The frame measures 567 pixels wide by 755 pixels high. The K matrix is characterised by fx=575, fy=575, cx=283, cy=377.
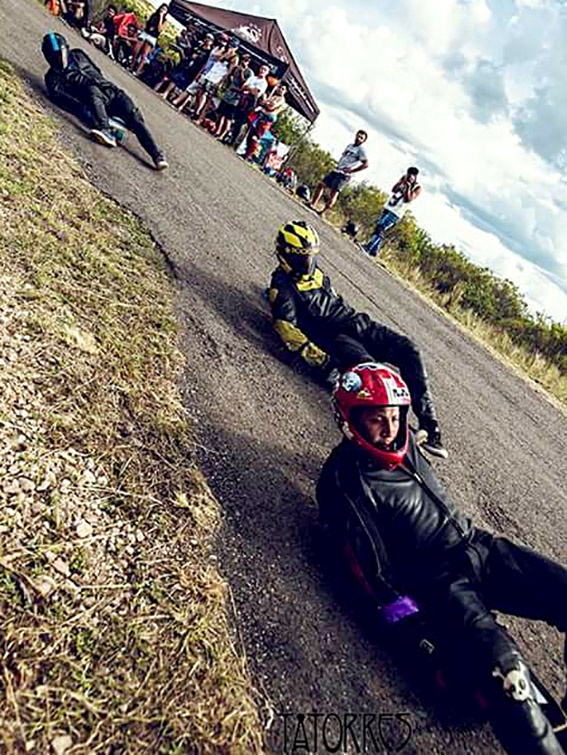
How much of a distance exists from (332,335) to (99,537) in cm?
353

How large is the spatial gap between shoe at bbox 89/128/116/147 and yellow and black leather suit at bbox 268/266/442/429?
3.71 metres

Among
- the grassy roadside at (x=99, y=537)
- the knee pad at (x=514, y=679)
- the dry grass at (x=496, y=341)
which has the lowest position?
the grassy roadside at (x=99, y=537)

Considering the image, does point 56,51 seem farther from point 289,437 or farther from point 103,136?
point 289,437

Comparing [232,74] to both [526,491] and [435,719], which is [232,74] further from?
[435,719]

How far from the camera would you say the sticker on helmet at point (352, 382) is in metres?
3.59

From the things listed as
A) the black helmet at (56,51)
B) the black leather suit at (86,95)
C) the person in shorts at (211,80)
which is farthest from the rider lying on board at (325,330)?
the person in shorts at (211,80)

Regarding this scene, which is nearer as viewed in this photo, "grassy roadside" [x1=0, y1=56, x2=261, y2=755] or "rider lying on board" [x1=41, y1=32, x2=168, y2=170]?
"grassy roadside" [x1=0, y1=56, x2=261, y2=755]

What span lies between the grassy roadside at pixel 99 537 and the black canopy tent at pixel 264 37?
14983mm

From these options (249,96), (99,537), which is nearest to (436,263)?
(249,96)

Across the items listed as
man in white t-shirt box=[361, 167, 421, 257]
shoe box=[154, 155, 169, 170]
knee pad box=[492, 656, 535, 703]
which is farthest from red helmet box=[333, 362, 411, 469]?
man in white t-shirt box=[361, 167, 421, 257]

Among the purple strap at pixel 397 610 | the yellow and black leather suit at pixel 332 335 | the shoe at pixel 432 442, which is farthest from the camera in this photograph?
the yellow and black leather suit at pixel 332 335

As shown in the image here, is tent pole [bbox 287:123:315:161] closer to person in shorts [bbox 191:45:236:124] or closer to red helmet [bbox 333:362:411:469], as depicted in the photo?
person in shorts [bbox 191:45:236:124]

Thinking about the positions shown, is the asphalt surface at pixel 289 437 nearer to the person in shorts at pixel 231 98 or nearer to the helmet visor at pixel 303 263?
the helmet visor at pixel 303 263

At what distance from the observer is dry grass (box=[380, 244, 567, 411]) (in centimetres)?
1174
